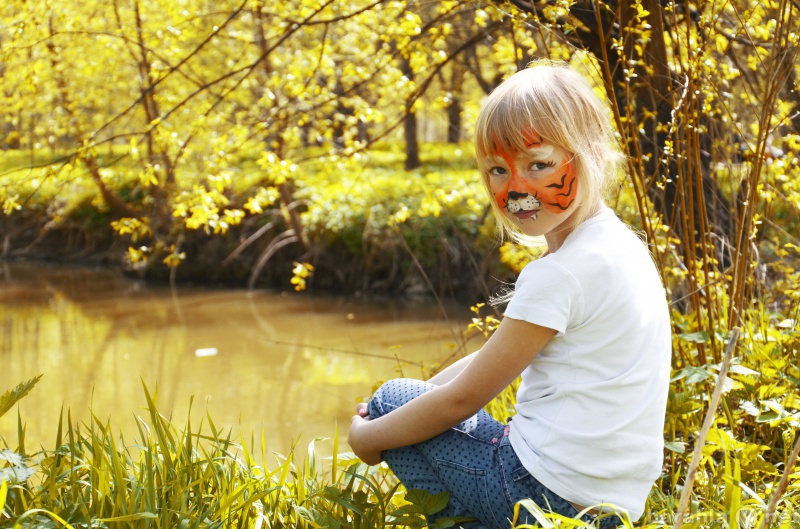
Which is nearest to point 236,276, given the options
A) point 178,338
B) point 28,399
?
point 178,338

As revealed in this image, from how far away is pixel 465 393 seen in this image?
1738 mm

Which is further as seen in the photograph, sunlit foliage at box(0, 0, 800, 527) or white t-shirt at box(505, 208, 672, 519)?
sunlit foliage at box(0, 0, 800, 527)

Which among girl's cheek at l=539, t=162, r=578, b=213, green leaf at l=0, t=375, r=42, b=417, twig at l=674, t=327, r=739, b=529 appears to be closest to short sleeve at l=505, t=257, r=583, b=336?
girl's cheek at l=539, t=162, r=578, b=213

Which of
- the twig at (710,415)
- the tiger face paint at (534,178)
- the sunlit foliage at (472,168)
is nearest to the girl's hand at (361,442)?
the sunlit foliage at (472,168)

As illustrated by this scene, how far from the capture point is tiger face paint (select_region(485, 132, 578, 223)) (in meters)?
1.83

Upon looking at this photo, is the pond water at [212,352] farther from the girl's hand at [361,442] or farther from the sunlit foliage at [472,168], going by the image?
the girl's hand at [361,442]

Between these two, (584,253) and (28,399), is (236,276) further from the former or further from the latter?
(584,253)

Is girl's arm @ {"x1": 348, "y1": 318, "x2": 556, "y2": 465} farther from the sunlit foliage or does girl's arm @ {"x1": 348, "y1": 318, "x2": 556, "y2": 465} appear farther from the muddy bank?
the muddy bank

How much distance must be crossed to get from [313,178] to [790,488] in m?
8.50

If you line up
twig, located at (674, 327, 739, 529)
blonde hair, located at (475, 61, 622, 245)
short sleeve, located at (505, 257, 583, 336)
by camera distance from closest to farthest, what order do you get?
twig, located at (674, 327, 739, 529), short sleeve, located at (505, 257, 583, 336), blonde hair, located at (475, 61, 622, 245)

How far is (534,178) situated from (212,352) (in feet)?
17.6

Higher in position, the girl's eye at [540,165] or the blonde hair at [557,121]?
the blonde hair at [557,121]

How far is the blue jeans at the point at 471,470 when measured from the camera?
5.70ft

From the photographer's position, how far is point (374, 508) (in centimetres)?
205
